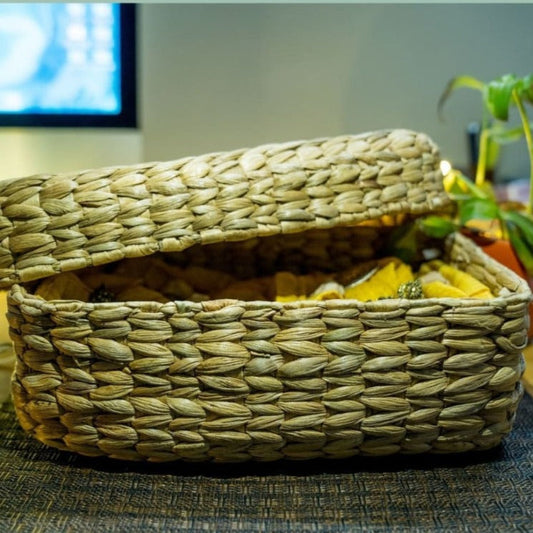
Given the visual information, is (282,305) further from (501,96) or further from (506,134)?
(506,134)

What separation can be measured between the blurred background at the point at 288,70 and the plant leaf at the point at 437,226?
0.42 metres

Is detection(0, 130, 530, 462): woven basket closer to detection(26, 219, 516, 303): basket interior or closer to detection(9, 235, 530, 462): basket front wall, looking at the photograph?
detection(9, 235, 530, 462): basket front wall

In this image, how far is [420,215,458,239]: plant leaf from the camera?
85 cm

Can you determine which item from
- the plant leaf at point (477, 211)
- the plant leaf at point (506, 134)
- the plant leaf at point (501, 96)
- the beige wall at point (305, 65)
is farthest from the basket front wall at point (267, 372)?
the beige wall at point (305, 65)

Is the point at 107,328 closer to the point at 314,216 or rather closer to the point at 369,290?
the point at 314,216

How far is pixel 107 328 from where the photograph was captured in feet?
1.93

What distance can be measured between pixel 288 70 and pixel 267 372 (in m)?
0.73

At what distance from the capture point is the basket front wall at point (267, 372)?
0.59 metres

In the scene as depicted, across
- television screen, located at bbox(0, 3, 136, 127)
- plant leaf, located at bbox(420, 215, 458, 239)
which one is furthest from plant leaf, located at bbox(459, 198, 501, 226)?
television screen, located at bbox(0, 3, 136, 127)

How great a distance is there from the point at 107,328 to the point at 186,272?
0.98ft

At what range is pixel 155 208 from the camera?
2.09ft

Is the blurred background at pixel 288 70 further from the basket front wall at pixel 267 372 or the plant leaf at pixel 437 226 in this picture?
the basket front wall at pixel 267 372

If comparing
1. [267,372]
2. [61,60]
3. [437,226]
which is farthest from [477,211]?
[61,60]

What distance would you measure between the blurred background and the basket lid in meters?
0.46
